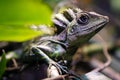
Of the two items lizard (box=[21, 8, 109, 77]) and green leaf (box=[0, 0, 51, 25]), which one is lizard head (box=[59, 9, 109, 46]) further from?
A: green leaf (box=[0, 0, 51, 25])

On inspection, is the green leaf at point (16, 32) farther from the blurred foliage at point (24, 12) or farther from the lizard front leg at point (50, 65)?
the lizard front leg at point (50, 65)

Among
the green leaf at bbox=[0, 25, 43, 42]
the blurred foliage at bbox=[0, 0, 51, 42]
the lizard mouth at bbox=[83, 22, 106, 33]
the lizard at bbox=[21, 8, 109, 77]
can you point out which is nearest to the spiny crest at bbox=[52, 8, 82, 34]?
the lizard at bbox=[21, 8, 109, 77]

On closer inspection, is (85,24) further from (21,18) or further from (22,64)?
(21,18)

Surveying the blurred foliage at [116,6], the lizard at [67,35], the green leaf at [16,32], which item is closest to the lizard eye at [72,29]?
the lizard at [67,35]

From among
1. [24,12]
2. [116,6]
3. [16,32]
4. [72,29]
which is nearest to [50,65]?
[72,29]

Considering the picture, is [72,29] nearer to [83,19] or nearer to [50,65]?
[83,19]

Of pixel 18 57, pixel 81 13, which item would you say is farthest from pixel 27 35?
pixel 18 57
